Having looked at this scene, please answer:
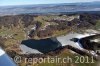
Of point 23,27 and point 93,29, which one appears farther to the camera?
point 23,27

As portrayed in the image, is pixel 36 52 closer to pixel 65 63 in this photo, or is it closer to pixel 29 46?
pixel 29 46

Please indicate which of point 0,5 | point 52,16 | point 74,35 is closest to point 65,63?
point 74,35

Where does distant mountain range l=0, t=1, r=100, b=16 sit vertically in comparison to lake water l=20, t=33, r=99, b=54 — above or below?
above

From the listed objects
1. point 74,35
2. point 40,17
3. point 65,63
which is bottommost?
point 65,63

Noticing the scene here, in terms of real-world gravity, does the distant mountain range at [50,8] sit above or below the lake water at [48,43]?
above

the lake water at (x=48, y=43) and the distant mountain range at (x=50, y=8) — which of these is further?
the lake water at (x=48, y=43)

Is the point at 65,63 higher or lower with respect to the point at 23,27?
lower

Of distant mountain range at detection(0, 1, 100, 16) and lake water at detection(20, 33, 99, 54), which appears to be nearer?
distant mountain range at detection(0, 1, 100, 16)

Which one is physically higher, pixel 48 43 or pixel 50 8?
pixel 50 8
